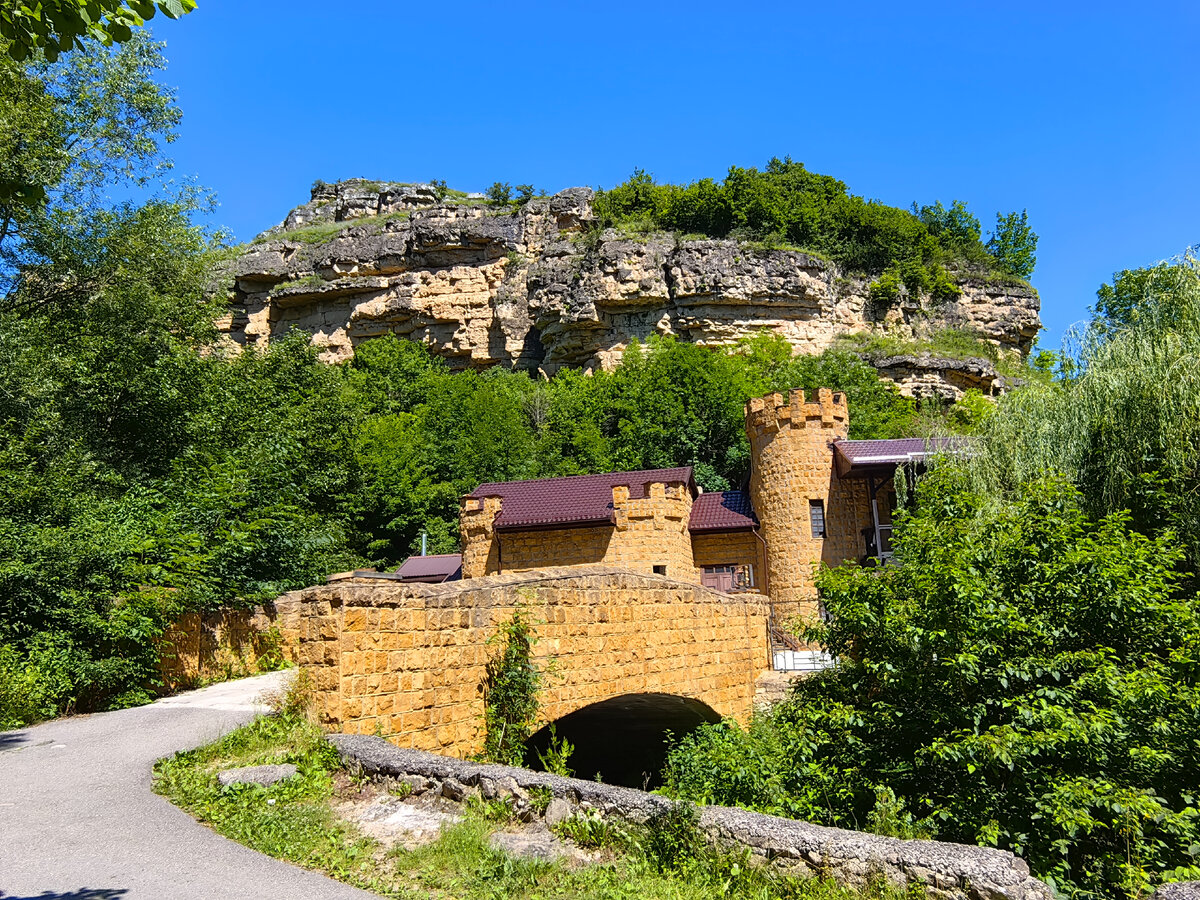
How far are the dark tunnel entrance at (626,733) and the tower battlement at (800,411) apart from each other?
1029cm

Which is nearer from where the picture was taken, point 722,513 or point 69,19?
point 69,19

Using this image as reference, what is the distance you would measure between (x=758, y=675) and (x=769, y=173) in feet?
149

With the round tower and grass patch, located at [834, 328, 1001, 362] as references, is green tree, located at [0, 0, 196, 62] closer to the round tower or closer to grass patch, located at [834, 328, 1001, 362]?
the round tower

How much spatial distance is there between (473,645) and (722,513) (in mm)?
16456

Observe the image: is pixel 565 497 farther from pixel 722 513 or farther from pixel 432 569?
pixel 432 569

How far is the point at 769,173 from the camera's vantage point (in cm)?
5247

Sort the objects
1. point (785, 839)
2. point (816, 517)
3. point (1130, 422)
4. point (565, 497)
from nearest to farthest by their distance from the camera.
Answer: point (785, 839), point (1130, 422), point (816, 517), point (565, 497)

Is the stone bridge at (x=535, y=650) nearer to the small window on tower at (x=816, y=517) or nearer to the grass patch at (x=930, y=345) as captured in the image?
the small window on tower at (x=816, y=517)

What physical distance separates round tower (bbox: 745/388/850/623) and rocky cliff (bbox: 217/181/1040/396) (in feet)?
Result: 60.7

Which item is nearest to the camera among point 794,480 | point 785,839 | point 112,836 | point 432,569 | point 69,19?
point 69,19

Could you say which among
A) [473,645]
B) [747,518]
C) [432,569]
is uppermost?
[747,518]

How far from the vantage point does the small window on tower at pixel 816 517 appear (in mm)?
22109

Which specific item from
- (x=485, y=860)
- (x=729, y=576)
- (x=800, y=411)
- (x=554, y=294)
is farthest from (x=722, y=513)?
(x=554, y=294)

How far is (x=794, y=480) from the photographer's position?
886 inches
